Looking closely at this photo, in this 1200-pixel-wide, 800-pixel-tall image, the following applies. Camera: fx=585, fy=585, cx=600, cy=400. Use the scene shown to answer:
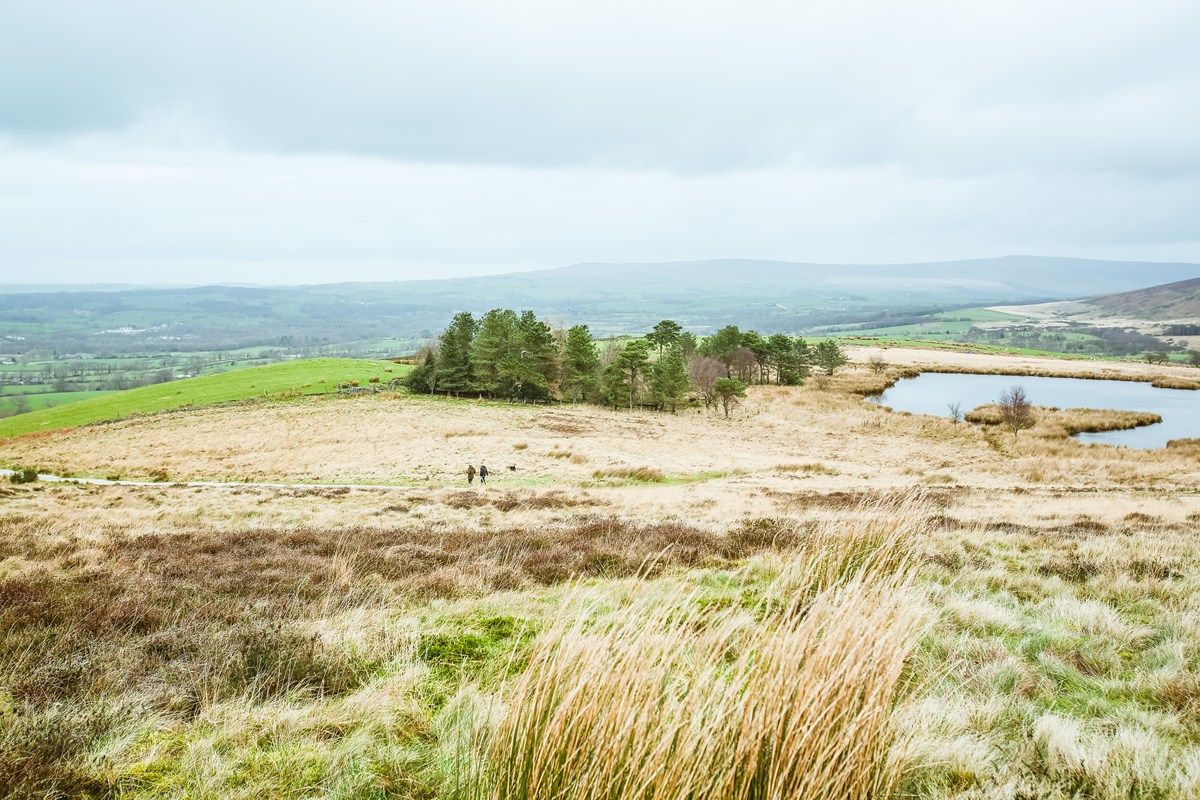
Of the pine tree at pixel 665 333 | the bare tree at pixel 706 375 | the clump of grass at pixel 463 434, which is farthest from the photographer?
the pine tree at pixel 665 333

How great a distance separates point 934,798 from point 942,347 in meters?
176

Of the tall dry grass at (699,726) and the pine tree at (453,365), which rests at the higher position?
the tall dry grass at (699,726)

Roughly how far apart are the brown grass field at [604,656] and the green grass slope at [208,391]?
2566 inches

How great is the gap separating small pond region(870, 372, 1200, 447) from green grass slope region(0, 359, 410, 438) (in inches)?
2882

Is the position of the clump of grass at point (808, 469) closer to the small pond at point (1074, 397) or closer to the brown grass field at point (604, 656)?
the brown grass field at point (604, 656)

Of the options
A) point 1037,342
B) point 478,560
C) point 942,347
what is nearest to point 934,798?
point 478,560

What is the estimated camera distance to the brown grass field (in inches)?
92.3

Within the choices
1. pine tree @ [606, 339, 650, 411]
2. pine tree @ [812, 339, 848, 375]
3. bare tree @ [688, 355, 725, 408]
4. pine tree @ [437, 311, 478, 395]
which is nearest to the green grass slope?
pine tree @ [437, 311, 478, 395]

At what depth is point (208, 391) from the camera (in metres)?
77.6

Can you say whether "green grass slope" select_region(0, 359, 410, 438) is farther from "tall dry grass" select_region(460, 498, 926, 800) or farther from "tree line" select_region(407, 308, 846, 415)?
"tall dry grass" select_region(460, 498, 926, 800)

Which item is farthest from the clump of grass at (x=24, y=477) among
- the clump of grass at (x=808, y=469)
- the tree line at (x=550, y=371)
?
the tree line at (x=550, y=371)

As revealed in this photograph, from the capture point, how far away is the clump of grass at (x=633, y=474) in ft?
104

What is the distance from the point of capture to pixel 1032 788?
2930mm

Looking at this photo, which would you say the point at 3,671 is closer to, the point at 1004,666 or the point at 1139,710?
the point at 1004,666
